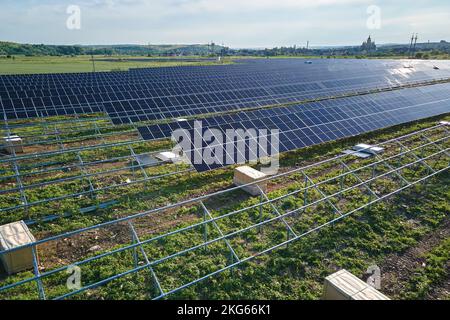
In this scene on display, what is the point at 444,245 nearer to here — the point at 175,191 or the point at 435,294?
the point at 435,294

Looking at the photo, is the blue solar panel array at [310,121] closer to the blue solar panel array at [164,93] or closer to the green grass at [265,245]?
the green grass at [265,245]

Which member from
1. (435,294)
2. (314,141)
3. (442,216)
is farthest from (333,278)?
(314,141)

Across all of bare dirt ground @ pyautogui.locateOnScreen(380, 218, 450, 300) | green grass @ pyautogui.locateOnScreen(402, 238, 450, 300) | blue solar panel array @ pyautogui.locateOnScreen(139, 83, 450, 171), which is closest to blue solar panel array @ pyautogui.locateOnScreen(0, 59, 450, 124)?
blue solar panel array @ pyautogui.locateOnScreen(139, 83, 450, 171)

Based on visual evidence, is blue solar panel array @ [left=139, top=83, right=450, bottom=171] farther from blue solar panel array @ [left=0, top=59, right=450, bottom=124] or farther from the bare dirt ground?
the bare dirt ground

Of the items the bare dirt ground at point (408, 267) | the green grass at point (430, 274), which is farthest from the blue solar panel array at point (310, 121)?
the green grass at point (430, 274)

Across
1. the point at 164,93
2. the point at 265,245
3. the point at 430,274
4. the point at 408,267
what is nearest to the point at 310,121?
the point at 265,245
